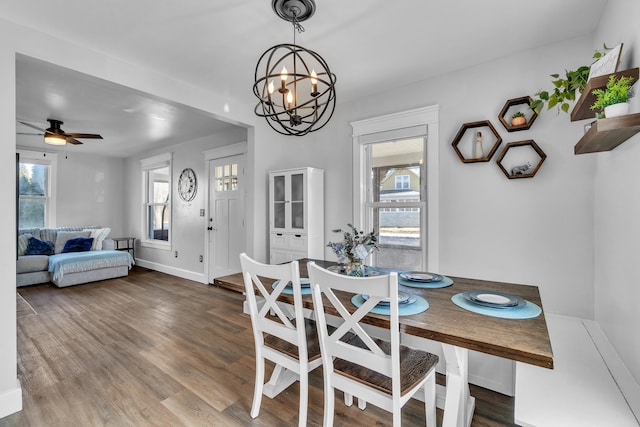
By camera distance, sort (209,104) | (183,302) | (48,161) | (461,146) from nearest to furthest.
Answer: (461,146) < (209,104) < (183,302) < (48,161)

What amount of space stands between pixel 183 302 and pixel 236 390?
2341 millimetres

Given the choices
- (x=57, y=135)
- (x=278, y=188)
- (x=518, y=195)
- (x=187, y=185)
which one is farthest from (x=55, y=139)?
(x=518, y=195)

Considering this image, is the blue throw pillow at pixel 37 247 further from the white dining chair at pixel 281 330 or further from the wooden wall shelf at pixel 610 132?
the wooden wall shelf at pixel 610 132

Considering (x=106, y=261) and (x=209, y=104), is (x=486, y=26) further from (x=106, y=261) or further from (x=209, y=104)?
(x=106, y=261)

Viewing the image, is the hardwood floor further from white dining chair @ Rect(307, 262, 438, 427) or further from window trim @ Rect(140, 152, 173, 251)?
window trim @ Rect(140, 152, 173, 251)

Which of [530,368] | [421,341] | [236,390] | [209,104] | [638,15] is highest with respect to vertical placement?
[209,104]

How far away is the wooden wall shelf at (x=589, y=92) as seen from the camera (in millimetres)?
1314

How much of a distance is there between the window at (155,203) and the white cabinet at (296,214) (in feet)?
11.9

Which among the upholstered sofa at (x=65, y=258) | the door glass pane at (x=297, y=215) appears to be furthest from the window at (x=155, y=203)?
the door glass pane at (x=297, y=215)

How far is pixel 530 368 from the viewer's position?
1.43 meters

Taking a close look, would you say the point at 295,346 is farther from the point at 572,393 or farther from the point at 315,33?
the point at 315,33

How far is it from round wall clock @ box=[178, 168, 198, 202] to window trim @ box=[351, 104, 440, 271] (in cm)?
329

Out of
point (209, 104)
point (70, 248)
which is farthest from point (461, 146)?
point (70, 248)

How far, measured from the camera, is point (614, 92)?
124 centimetres
